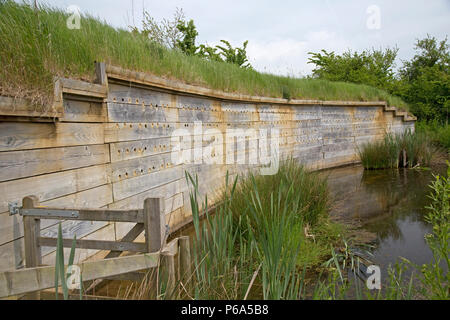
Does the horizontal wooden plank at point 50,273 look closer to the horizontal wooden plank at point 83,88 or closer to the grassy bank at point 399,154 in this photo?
the horizontal wooden plank at point 83,88

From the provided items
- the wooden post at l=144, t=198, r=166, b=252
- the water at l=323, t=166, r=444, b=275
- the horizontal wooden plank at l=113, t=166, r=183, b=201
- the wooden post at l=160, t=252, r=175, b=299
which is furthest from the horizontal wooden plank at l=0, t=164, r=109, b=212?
the water at l=323, t=166, r=444, b=275

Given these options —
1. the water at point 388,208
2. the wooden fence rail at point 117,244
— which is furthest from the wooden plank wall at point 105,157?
the water at point 388,208

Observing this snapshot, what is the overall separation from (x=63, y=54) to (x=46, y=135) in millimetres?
786

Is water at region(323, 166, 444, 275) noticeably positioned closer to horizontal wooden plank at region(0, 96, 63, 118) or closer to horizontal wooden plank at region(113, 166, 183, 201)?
horizontal wooden plank at region(113, 166, 183, 201)

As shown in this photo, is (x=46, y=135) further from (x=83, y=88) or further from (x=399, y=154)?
(x=399, y=154)

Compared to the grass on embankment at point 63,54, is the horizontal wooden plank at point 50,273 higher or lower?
lower

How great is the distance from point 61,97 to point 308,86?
26.4 feet

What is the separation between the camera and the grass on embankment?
2.48 m

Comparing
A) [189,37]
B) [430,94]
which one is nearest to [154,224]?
[189,37]

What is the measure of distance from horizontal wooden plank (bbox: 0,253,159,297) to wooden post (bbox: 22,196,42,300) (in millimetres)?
540

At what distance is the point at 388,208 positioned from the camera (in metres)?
5.70

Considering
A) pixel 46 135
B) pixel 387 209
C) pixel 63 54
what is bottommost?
pixel 387 209

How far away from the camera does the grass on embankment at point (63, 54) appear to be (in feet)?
8.14

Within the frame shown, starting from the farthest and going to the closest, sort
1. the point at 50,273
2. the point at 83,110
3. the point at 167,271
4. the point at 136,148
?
the point at 136,148
the point at 83,110
the point at 167,271
the point at 50,273
